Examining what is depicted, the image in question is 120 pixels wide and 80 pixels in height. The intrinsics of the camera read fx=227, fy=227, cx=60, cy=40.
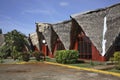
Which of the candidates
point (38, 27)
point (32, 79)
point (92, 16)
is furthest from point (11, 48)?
point (32, 79)

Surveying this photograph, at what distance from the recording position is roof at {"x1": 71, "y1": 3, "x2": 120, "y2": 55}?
2592 centimetres

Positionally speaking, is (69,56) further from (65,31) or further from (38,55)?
(65,31)

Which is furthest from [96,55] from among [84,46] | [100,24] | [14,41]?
[14,41]

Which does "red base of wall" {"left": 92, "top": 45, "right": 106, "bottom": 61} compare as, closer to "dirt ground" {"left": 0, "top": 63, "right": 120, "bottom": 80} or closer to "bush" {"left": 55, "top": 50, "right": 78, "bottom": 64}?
"bush" {"left": 55, "top": 50, "right": 78, "bottom": 64}

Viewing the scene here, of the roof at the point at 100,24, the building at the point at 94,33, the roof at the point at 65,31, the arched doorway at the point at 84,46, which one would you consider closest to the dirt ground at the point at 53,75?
the building at the point at 94,33

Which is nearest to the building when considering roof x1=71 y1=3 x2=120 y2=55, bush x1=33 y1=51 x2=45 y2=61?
roof x1=71 y1=3 x2=120 y2=55

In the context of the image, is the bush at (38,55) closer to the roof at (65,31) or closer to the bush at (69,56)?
the roof at (65,31)

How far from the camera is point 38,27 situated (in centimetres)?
4606

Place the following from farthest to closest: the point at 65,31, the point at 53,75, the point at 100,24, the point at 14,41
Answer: the point at 14,41 < the point at 65,31 < the point at 100,24 < the point at 53,75

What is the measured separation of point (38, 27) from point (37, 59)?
47.7 ft

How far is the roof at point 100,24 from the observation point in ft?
85.0

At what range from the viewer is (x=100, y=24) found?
28172 mm

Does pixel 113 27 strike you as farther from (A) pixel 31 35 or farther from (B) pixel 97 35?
(A) pixel 31 35

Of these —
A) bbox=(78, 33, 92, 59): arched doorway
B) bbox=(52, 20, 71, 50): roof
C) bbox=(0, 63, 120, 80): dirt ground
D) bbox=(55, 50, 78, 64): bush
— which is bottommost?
bbox=(0, 63, 120, 80): dirt ground
